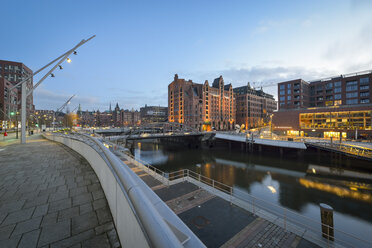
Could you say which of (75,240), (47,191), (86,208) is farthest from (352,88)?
(47,191)

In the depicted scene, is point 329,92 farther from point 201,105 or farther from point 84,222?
point 84,222

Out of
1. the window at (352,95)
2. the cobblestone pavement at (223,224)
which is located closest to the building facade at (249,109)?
the window at (352,95)

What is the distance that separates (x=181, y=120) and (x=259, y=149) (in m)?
62.7

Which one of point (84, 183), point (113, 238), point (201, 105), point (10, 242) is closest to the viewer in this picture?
point (10, 242)

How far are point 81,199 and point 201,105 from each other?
95375 millimetres

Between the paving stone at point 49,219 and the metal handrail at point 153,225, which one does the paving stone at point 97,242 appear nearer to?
the paving stone at point 49,219

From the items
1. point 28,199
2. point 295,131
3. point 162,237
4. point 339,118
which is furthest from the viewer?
point 295,131

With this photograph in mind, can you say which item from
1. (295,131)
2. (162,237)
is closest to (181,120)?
(295,131)

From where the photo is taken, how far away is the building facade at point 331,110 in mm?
50547

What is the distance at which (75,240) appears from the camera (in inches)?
127

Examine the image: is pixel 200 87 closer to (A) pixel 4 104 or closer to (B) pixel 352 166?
(B) pixel 352 166

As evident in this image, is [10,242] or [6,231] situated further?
[6,231]

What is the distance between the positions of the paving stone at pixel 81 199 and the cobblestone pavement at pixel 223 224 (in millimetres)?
6902

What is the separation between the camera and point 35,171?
759 cm
